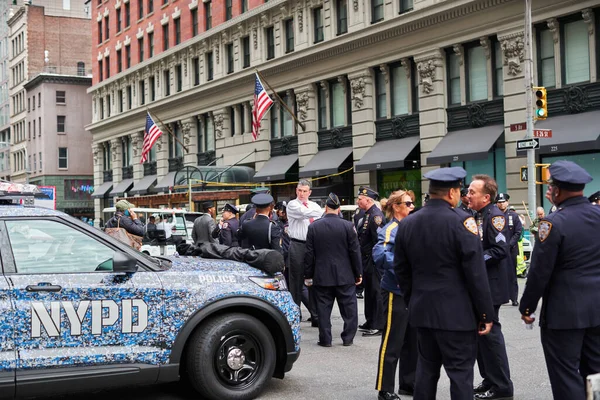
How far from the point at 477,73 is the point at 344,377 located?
2000cm

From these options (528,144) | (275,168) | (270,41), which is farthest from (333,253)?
(270,41)

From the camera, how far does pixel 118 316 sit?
5918mm

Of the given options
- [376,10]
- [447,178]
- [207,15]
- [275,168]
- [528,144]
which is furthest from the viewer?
[207,15]

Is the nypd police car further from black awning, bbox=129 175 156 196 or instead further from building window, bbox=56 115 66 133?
building window, bbox=56 115 66 133

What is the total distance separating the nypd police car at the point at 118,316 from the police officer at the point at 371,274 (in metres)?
4.09

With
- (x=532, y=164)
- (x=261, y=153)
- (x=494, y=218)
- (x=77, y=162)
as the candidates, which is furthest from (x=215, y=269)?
(x=77, y=162)

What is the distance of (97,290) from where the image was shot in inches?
231

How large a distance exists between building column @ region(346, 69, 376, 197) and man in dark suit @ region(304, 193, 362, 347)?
20248mm

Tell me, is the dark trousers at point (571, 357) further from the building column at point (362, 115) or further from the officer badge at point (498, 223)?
the building column at point (362, 115)

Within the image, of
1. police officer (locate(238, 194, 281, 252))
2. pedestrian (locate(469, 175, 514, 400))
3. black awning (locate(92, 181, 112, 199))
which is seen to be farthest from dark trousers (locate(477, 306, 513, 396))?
black awning (locate(92, 181, 112, 199))

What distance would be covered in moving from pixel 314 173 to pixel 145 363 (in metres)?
25.4

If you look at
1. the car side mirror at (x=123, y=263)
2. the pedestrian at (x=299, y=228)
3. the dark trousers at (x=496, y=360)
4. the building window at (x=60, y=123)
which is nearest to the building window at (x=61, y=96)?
the building window at (x=60, y=123)

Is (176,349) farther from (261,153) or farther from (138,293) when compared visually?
(261,153)

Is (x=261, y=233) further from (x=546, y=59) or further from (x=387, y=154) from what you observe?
(x=387, y=154)
